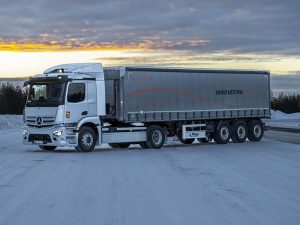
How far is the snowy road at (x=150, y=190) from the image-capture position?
31.8 feet

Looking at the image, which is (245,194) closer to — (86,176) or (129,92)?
(86,176)

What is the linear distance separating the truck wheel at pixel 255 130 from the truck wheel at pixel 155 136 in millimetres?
6215

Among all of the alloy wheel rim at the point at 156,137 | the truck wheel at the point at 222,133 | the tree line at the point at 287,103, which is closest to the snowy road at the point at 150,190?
the alloy wheel rim at the point at 156,137

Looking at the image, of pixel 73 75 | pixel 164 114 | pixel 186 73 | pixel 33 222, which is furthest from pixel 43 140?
pixel 33 222

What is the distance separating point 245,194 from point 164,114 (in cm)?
1477

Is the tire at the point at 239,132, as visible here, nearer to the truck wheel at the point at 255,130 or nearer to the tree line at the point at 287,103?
the truck wheel at the point at 255,130

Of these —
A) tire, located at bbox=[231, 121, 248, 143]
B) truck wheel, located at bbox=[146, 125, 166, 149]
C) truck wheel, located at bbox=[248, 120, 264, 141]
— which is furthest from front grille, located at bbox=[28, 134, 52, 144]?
truck wheel, located at bbox=[248, 120, 264, 141]

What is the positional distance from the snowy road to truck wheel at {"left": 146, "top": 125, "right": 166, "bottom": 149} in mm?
5178

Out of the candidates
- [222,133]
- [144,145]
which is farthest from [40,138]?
[222,133]

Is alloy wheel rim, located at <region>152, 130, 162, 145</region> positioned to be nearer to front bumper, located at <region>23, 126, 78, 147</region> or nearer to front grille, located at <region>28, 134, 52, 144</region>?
front bumper, located at <region>23, 126, 78, 147</region>

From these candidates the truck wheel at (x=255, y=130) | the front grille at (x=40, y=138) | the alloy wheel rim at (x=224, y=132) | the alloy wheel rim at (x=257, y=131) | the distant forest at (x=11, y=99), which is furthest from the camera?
the distant forest at (x=11, y=99)

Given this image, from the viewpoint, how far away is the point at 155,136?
2650 cm

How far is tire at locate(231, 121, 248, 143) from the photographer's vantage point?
99.9ft

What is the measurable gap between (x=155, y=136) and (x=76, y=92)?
13.6ft
